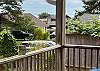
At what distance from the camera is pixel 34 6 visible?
4.05 meters

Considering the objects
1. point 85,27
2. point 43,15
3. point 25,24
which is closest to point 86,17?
point 85,27

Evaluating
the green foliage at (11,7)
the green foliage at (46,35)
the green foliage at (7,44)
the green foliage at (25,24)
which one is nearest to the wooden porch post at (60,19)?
the green foliage at (46,35)

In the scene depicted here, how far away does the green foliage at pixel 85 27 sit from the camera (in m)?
4.46

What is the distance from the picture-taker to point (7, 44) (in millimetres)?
3518

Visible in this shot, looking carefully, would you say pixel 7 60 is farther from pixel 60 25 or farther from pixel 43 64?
pixel 60 25

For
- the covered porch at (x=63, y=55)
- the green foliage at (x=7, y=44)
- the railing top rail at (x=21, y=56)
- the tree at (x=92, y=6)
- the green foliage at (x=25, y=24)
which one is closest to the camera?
the railing top rail at (x=21, y=56)

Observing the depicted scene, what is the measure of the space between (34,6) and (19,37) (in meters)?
0.65

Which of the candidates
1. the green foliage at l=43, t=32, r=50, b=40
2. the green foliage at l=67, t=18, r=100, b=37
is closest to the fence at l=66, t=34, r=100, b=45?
the green foliage at l=67, t=18, r=100, b=37

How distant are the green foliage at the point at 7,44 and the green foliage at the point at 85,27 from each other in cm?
135

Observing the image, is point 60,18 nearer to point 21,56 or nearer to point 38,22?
point 38,22

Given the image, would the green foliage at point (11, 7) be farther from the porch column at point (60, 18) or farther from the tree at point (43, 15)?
the porch column at point (60, 18)

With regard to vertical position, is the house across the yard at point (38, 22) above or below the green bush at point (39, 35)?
above

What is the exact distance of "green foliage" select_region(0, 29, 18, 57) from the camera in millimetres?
3424

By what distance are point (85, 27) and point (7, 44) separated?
1712mm
